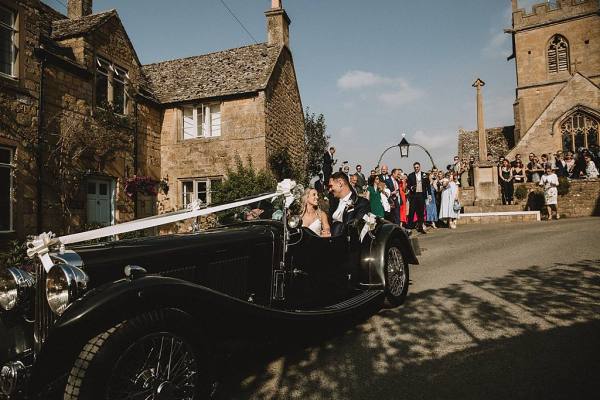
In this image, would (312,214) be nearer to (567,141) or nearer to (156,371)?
(156,371)

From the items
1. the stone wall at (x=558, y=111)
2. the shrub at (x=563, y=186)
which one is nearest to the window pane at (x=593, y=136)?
the stone wall at (x=558, y=111)

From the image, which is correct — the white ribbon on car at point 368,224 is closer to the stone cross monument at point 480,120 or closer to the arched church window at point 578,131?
the stone cross monument at point 480,120

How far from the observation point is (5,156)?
893 centimetres

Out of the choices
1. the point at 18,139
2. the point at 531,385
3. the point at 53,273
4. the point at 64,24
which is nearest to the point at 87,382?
the point at 53,273

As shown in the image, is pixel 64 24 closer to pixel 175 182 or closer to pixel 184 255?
pixel 175 182

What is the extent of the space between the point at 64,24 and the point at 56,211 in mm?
6246

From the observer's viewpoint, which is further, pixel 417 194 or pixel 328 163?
pixel 328 163

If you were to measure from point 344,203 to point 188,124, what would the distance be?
12.3m

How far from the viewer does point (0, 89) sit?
8617 millimetres

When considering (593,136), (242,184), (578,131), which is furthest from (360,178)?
(593,136)

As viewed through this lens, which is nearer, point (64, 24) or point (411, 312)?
point (411, 312)

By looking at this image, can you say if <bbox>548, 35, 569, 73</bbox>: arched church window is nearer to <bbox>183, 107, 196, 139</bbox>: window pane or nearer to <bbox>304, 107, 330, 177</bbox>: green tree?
<bbox>304, 107, 330, 177</bbox>: green tree

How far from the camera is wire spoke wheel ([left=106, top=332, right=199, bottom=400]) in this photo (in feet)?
6.65

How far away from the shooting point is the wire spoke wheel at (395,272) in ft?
15.0
